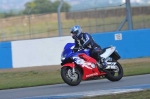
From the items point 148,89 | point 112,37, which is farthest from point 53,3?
point 148,89

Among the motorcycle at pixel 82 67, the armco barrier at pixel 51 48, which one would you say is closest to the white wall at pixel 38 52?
the armco barrier at pixel 51 48

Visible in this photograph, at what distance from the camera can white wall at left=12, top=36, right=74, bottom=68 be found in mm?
22109

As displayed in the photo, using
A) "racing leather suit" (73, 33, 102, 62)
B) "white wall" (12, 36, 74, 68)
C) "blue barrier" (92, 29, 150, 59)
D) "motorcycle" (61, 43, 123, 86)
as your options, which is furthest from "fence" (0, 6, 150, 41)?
"racing leather suit" (73, 33, 102, 62)

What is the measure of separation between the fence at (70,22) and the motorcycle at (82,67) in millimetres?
12614

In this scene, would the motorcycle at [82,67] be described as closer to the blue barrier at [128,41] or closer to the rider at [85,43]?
the rider at [85,43]

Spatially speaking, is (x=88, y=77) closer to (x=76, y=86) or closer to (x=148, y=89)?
(x=76, y=86)

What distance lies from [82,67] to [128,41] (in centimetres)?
1042

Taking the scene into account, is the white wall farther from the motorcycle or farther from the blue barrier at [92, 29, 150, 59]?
the motorcycle

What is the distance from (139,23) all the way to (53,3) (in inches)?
318

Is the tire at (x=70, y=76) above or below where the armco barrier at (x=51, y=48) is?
below

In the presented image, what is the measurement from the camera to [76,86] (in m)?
12.7

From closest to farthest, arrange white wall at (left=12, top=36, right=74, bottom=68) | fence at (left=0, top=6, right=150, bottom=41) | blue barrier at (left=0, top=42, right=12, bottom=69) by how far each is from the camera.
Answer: white wall at (left=12, top=36, right=74, bottom=68) < blue barrier at (left=0, top=42, right=12, bottom=69) < fence at (left=0, top=6, right=150, bottom=41)

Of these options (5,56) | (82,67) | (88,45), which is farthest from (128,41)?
(82,67)

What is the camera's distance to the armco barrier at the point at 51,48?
22141mm
